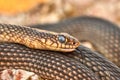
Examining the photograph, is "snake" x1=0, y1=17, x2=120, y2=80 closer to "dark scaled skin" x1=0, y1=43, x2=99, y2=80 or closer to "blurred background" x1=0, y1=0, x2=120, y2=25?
"dark scaled skin" x1=0, y1=43, x2=99, y2=80

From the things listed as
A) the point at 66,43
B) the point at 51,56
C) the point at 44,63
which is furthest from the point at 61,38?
the point at 44,63

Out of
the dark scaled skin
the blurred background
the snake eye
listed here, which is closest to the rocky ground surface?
the blurred background

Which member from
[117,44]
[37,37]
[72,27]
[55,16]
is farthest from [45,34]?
[55,16]

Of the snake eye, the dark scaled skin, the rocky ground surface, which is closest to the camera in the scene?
the dark scaled skin

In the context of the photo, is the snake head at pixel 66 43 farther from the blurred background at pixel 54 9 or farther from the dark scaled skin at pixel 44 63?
the blurred background at pixel 54 9

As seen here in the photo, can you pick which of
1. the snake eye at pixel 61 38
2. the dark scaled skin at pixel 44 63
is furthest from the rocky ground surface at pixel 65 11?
the dark scaled skin at pixel 44 63

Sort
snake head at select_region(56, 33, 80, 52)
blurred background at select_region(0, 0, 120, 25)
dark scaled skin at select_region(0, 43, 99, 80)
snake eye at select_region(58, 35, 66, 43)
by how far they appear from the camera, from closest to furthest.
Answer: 1. dark scaled skin at select_region(0, 43, 99, 80)
2. snake head at select_region(56, 33, 80, 52)
3. snake eye at select_region(58, 35, 66, 43)
4. blurred background at select_region(0, 0, 120, 25)
